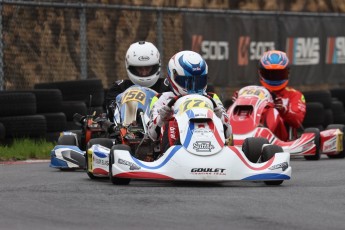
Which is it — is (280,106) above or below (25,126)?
above

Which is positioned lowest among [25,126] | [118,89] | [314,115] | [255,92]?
[314,115]

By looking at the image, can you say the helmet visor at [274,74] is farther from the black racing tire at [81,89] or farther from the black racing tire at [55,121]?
the black racing tire at [55,121]

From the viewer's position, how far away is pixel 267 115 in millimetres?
14984

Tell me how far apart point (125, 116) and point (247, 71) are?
9166mm

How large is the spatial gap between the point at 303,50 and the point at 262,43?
4.00 ft

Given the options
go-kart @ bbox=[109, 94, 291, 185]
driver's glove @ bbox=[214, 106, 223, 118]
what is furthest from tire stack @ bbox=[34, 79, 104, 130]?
go-kart @ bbox=[109, 94, 291, 185]

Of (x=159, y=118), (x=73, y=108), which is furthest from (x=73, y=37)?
(x=159, y=118)

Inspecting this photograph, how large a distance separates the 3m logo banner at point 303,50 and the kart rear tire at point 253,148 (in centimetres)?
1131

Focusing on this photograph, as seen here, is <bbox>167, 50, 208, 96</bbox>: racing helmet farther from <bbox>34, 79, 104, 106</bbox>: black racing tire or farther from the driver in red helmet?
<bbox>34, 79, 104, 106</bbox>: black racing tire

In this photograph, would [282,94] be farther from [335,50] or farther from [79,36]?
[335,50]

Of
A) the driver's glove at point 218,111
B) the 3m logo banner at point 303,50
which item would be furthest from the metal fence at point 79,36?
the driver's glove at point 218,111

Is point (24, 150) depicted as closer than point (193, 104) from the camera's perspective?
No

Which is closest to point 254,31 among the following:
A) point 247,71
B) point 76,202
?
point 247,71

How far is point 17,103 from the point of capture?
15.1 metres
